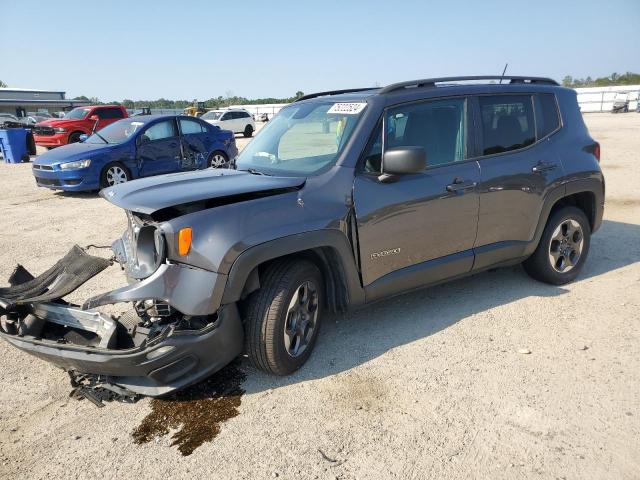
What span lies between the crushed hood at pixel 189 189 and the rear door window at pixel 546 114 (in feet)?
8.21

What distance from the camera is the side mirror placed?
3.23 meters

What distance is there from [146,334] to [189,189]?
2.99 ft

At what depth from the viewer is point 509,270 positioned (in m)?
5.20

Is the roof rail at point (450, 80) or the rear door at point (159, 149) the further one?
the rear door at point (159, 149)

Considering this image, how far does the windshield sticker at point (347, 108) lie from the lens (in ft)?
11.7

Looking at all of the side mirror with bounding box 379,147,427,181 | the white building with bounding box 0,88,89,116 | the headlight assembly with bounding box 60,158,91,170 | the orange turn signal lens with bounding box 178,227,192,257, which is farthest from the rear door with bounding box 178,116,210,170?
the white building with bounding box 0,88,89,116

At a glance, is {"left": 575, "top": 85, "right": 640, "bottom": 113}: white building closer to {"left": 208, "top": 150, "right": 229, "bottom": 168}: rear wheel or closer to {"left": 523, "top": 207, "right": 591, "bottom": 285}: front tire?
{"left": 208, "top": 150, "right": 229, "bottom": 168}: rear wheel

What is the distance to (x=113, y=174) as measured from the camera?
32.4 feet

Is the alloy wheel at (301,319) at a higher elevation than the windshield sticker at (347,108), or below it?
below

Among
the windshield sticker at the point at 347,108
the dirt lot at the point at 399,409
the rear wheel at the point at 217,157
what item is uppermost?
the windshield sticker at the point at 347,108

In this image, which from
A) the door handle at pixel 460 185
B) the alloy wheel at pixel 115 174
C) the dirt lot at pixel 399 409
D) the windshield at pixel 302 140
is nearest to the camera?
the dirt lot at pixel 399 409

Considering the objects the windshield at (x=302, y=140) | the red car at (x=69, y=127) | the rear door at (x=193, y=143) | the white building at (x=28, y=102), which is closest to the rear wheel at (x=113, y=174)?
the rear door at (x=193, y=143)

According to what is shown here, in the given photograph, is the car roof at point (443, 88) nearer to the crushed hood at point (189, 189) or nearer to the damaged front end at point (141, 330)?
the crushed hood at point (189, 189)

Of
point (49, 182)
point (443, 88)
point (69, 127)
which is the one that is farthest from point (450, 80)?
point (69, 127)
